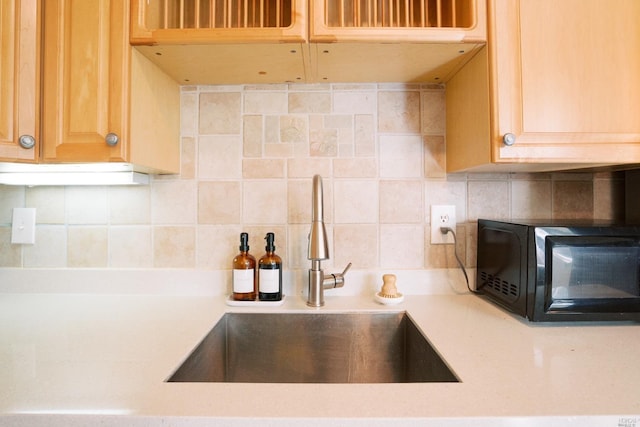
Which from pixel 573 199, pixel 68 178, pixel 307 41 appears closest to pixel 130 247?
pixel 68 178

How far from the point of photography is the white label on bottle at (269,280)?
1.02 m

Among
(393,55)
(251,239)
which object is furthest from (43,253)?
(393,55)

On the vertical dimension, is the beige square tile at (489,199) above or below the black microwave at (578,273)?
above

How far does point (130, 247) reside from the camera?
1.16 m

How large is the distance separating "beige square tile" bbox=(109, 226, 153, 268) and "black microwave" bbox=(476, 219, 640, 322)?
1.21 m

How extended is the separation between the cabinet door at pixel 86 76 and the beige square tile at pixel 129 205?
1.03 ft

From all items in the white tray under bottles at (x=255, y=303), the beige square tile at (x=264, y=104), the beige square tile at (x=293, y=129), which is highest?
the beige square tile at (x=264, y=104)

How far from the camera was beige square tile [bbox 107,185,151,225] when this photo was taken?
1163mm

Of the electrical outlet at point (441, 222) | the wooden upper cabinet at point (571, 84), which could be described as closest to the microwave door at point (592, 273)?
the wooden upper cabinet at point (571, 84)

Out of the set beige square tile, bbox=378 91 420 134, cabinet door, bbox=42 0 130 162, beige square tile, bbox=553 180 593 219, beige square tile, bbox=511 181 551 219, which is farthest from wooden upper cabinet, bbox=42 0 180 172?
beige square tile, bbox=553 180 593 219

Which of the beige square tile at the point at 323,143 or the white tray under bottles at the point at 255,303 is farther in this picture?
the beige square tile at the point at 323,143

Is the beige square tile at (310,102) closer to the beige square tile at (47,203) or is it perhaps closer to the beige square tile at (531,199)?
the beige square tile at (531,199)

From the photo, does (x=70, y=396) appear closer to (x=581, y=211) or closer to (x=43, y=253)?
(x=43, y=253)

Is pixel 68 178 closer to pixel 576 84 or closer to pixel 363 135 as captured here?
pixel 363 135
